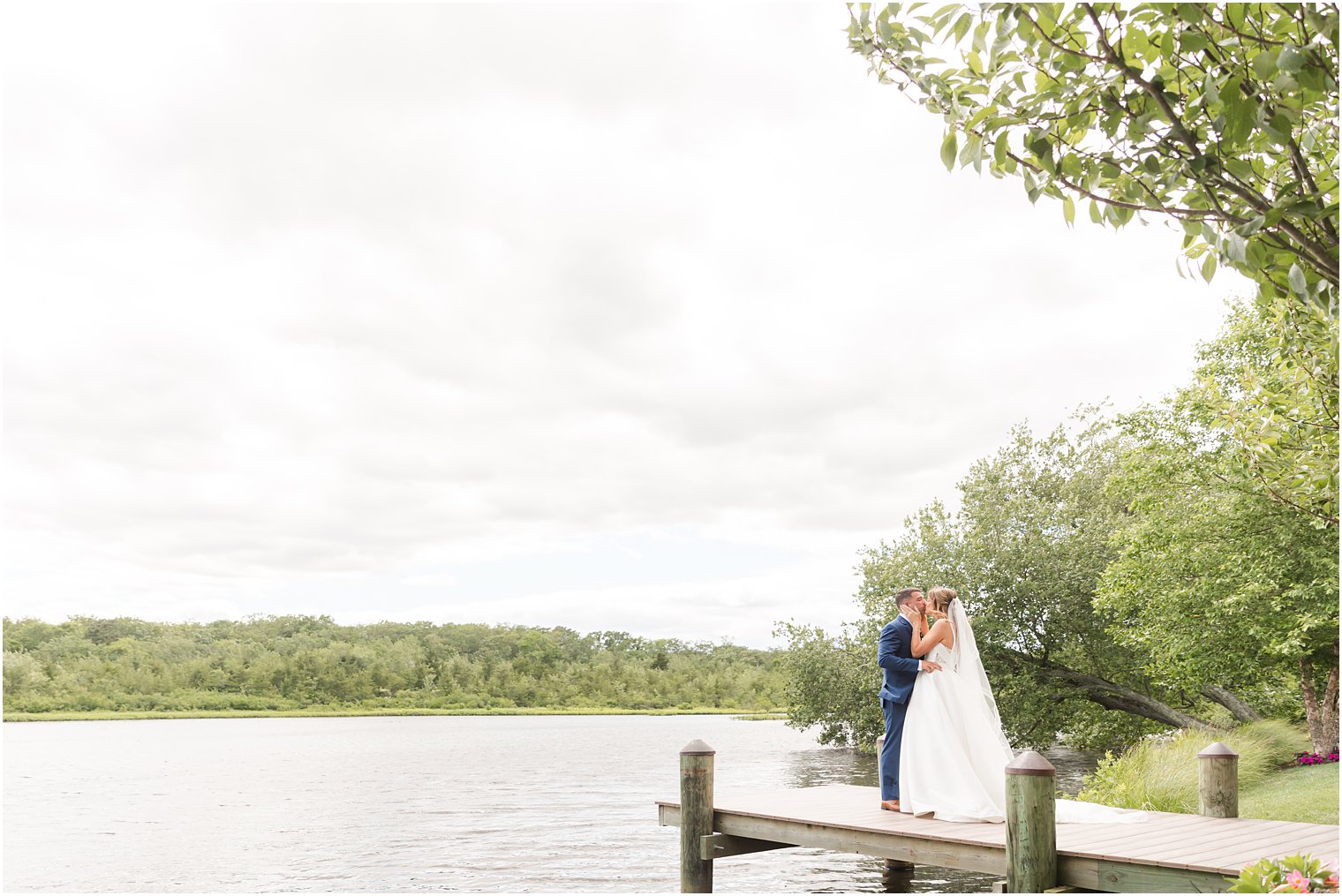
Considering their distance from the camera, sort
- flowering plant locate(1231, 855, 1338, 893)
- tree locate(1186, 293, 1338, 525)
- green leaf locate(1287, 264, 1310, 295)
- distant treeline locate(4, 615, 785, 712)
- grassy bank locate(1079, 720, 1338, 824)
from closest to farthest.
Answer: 1. green leaf locate(1287, 264, 1310, 295)
2. flowering plant locate(1231, 855, 1338, 893)
3. tree locate(1186, 293, 1338, 525)
4. grassy bank locate(1079, 720, 1338, 824)
5. distant treeline locate(4, 615, 785, 712)

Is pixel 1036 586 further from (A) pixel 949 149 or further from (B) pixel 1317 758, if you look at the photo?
(A) pixel 949 149

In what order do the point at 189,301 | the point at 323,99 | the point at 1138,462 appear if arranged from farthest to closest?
the point at 189,301 → the point at 1138,462 → the point at 323,99

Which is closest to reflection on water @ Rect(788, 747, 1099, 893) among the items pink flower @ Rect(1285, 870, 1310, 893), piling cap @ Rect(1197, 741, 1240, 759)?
piling cap @ Rect(1197, 741, 1240, 759)

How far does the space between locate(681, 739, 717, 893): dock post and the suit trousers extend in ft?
5.99

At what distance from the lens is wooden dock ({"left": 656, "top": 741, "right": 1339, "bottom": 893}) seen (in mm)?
7551

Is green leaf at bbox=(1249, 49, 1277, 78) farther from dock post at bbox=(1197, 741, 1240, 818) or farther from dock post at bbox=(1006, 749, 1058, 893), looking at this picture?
dock post at bbox=(1197, 741, 1240, 818)

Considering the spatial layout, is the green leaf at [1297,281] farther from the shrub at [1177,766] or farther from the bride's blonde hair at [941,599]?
the shrub at [1177,766]

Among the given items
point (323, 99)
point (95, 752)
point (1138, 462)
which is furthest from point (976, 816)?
point (95, 752)

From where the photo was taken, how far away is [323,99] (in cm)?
2012

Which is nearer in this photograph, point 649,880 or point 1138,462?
point 649,880

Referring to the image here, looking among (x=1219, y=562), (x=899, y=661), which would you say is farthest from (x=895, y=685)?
(x=1219, y=562)

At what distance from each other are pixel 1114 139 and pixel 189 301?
262 ft

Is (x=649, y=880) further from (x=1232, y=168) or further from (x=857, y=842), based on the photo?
(x=1232, y=168)

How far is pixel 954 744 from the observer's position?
31.9ft
